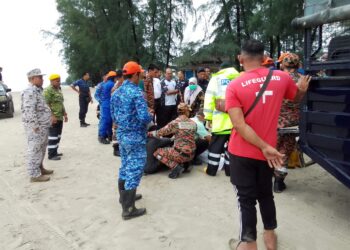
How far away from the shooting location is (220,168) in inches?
230

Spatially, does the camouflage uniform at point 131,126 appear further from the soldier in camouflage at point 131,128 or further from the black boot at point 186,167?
the black boot at point 186,167

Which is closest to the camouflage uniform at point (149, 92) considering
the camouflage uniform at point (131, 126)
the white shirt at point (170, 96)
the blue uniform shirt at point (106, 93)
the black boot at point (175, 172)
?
the white shirt at point (170, 96)

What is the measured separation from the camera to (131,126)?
4055 mm

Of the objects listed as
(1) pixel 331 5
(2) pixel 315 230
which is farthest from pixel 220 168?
(1) pixel 331 5

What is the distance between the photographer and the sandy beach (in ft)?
11.6

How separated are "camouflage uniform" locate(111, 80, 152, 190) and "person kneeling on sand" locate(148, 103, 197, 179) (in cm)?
139

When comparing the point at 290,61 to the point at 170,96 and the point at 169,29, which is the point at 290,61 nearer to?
the point at 170,96

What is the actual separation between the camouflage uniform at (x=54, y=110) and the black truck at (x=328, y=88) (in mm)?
4886

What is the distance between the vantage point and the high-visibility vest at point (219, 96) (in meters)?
5.01

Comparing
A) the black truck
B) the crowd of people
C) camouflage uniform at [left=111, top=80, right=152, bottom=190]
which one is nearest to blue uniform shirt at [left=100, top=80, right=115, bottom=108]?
the crowd of people

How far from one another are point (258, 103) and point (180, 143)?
2949mm

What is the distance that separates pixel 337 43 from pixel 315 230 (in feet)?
6.24

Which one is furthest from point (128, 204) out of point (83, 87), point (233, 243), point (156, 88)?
point (83, 87)

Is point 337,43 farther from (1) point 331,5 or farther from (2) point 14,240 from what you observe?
(2) point 14,240
